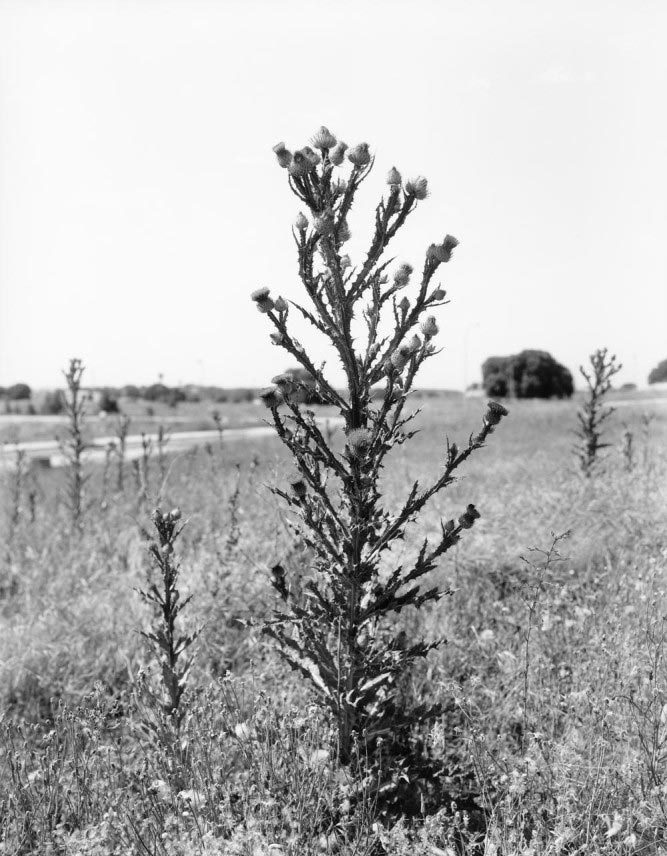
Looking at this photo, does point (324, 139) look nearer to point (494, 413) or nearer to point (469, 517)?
point (494, 413)

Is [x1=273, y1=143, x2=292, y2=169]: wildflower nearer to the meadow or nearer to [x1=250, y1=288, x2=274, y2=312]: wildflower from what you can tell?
[x1=250, y1=288, x2=274, y2=312]: wildflower

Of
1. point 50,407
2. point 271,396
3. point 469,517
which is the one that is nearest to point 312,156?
point 271,396

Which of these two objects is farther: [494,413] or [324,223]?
[494,413]

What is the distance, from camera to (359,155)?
238 centimetres

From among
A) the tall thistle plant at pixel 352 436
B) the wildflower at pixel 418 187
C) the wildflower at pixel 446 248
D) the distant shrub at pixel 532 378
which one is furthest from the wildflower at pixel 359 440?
the distant shrub at pixel 532 378

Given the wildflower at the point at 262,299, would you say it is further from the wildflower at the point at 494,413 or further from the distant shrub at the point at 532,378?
the distant shrub at the point at 532,378

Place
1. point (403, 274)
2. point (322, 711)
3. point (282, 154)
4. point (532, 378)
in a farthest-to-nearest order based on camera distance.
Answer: point (532, 378) → point (322, 711) → point (403, 274) → point (282, 154)

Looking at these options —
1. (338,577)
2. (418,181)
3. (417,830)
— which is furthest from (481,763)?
(418,181)

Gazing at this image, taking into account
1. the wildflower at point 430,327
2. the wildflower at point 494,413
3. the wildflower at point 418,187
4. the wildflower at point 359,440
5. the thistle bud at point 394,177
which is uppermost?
the thistle bud at point 394,177

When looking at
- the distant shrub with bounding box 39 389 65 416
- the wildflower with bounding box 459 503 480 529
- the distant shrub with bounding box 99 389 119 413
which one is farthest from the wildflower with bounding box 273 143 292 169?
the distant shrub with bounding box 39 389 65 416

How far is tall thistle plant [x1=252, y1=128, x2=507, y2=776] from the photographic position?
2.42 metres

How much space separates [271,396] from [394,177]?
920 millimetres

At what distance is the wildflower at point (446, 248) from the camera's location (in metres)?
2.43

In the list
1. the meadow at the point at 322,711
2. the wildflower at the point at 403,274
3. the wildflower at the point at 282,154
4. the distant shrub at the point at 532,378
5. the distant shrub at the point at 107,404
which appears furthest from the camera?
the distant shrub at the point at 532,378
